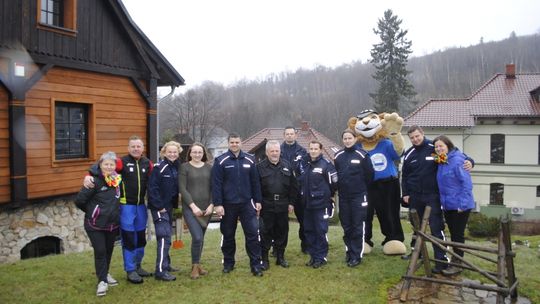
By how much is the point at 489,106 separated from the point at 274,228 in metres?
23.7

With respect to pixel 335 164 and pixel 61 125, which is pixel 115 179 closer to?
pixel 335 164

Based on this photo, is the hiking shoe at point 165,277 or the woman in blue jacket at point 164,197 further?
the hiking shoe at point 165,277

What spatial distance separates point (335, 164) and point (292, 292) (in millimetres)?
2041

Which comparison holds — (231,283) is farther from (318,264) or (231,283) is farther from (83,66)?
(83,66)

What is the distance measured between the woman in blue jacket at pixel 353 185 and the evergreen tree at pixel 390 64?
34483 millimetres

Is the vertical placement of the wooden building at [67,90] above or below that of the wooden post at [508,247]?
above

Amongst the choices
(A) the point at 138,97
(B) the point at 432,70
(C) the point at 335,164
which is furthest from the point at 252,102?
(C) the point at 335,164

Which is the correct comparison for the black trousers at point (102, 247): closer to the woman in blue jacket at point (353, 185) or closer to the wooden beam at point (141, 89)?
the woman in blue jacket at point (353, 185)

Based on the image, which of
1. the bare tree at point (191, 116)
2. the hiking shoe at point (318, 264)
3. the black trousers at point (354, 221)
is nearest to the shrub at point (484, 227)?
the black trousers at point (354, 221)

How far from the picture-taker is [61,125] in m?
9.33

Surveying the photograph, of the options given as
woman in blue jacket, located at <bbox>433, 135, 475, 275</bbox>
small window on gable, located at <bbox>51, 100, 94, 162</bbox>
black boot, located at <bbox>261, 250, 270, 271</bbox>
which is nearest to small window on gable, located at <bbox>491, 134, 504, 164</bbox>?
woman in blue jacket, located at <bbox>433, 135, 475, 275</bbox>

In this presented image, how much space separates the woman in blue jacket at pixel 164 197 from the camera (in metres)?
5.68

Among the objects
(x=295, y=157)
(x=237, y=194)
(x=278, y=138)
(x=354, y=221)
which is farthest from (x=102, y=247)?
(x=278, y=138)

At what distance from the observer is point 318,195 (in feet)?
20.3
